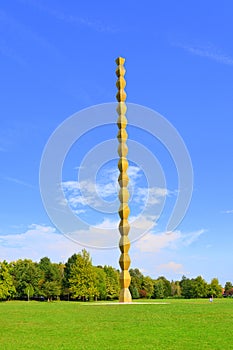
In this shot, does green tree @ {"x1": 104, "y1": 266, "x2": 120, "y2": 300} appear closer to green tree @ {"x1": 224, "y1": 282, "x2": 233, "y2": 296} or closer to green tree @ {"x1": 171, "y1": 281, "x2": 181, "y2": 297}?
green tree @ {"x1": 171, "y1": 281, "x2": 181, "y2": 297}

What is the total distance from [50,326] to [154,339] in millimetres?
3369

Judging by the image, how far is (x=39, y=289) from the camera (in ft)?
192

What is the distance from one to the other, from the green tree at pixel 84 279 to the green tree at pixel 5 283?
801 centimetres

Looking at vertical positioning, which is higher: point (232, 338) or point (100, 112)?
point (100, 112)

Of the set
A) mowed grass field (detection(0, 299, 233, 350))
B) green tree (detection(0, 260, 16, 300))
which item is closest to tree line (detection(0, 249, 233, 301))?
green tree (detection(0, 260, 16, 300))

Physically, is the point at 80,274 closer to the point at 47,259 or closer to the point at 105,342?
the point at 47,259

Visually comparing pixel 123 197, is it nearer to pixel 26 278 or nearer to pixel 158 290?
pixel 26 278

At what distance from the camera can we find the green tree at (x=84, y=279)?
5009 centimetres

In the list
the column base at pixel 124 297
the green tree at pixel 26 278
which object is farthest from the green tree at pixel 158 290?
the column base at pixel 124 297

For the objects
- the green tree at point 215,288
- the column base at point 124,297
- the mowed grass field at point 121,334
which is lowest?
the mowed grass field at point 121,334

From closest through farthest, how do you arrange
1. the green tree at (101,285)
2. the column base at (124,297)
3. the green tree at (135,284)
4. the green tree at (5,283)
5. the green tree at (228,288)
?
the column base at (124,297) → the green tree at (5,283) → the green tree at (101,285) → the green tree at (135,284) → the green tree at (228,288)

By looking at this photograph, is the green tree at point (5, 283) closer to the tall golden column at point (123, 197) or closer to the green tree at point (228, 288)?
the tall golden column at point (123, 197)

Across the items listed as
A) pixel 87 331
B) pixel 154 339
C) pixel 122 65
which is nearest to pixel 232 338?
pixel 154 339

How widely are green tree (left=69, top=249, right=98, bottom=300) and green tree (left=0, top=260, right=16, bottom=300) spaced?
801 centimetres
